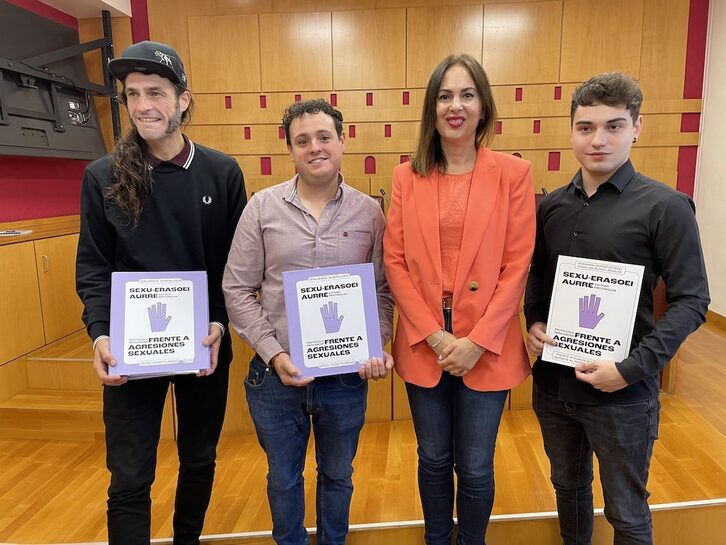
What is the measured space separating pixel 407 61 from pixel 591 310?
3.81 metres

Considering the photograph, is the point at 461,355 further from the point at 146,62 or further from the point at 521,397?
the point at 521,397

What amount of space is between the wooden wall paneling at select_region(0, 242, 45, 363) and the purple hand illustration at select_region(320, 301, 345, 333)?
251 cm

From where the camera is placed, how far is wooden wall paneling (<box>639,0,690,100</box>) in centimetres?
427

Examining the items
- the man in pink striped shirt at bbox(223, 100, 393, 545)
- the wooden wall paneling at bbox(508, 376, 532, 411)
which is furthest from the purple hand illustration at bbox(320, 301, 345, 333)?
the wooden wall paneling at bbox(508, 376, 532, 411)

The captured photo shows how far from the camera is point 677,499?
1.90 meters

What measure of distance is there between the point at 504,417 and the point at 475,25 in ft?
11.3

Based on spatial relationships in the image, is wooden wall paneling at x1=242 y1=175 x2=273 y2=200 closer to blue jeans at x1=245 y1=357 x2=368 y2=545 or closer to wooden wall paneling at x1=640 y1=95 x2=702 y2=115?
wooden wall paneling at x1=640 y1=95 x2=702 y2=115

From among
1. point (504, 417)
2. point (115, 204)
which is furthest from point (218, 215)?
point (504, 417)

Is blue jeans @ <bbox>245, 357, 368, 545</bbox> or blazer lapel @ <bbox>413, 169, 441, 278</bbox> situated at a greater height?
blazer lapel @ <bbox>413, 169, 441, 278</bbox>

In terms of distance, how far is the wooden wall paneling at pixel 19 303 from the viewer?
290 cm

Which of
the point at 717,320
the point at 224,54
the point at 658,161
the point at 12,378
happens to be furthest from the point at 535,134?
the point at 12,378

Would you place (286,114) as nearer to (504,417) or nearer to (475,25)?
(504,417)

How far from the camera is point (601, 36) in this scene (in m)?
4.32

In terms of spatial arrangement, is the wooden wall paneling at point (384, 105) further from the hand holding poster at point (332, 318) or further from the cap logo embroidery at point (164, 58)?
the hand holding poster at point (332, 318)
